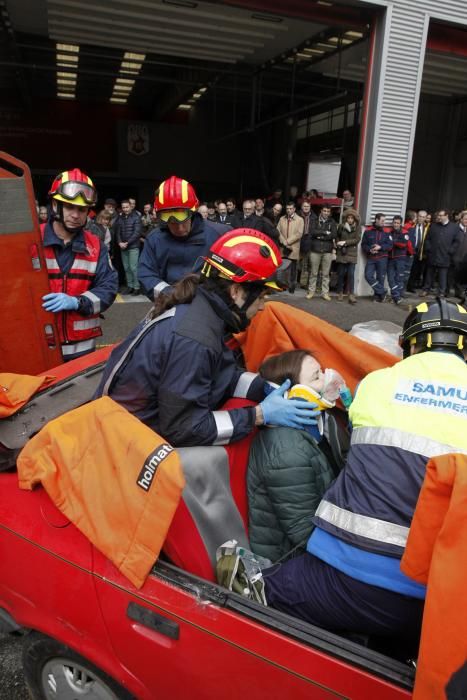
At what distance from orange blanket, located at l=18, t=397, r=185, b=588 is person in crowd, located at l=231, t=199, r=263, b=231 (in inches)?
347

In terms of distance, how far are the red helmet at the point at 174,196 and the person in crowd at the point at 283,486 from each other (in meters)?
1.98

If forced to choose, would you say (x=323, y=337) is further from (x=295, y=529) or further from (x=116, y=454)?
(x=116, y=454)

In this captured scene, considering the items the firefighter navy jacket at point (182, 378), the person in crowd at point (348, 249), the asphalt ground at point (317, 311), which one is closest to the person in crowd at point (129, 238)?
the asphalt ground at point (317, 311)

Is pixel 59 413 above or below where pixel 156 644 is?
above

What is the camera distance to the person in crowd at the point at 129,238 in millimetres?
10188

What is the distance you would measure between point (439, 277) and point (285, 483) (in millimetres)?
11068

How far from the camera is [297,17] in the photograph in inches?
387

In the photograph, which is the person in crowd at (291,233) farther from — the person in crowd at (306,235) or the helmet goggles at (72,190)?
the helmet goggles at (72,190)

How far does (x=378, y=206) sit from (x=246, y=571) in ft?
33.5

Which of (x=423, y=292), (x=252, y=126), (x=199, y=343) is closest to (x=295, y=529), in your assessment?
(x=199, y=343)

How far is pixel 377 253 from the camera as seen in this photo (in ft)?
35.0

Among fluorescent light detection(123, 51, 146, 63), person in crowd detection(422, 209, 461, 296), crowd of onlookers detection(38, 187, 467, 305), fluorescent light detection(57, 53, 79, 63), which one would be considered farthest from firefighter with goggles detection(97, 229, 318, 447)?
fluorescent light detection(57, 53, 79, 63)

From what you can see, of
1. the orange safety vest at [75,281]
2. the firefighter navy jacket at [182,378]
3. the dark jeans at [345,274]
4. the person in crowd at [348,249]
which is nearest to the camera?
the firefighter navy jacket at [182,378]

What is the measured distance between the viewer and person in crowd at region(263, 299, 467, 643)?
56.9 inches
